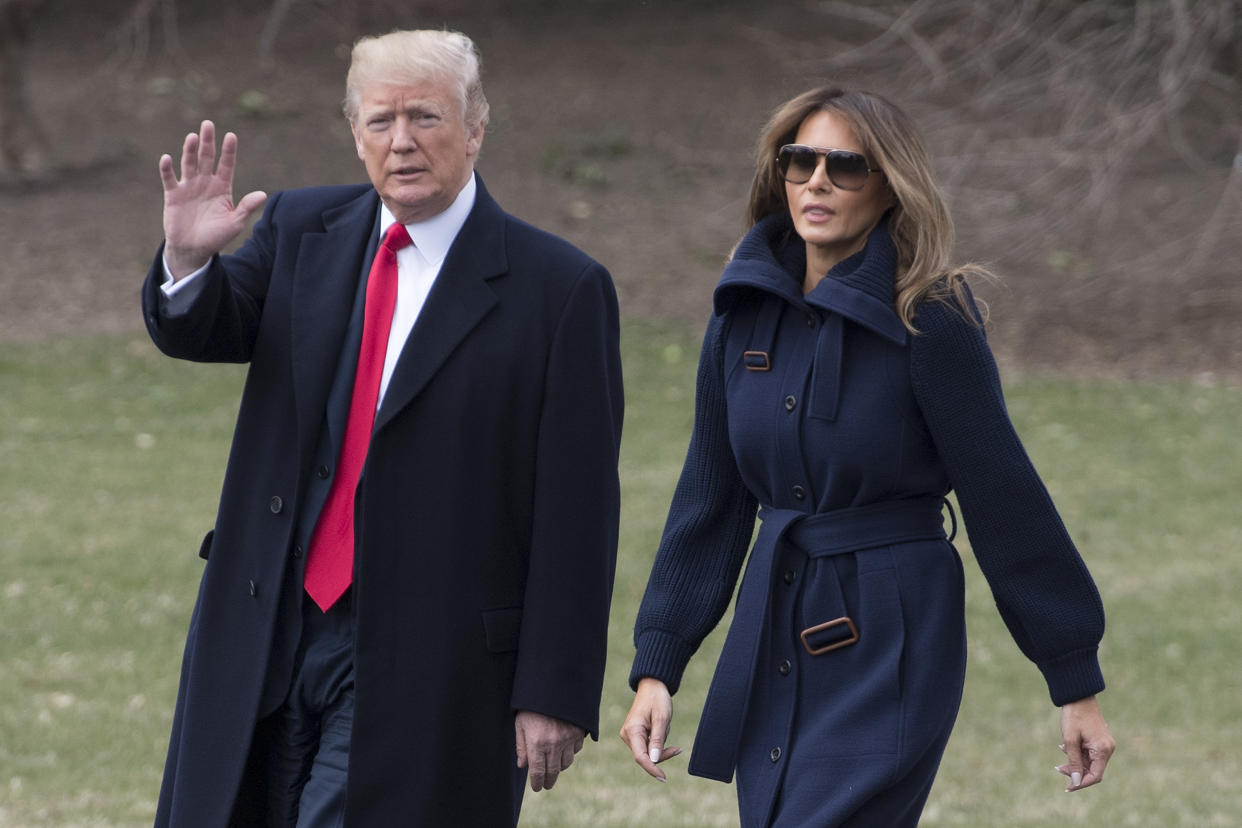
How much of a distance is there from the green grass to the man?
8.70 ft

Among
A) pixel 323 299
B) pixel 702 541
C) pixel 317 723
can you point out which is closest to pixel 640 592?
pixel 702 541

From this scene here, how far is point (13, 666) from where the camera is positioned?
26.6 ft

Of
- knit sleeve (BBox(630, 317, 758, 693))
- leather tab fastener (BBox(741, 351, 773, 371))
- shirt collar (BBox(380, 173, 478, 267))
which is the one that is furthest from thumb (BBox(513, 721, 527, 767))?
shirt collar (BBox(380, 173, 478, 267))

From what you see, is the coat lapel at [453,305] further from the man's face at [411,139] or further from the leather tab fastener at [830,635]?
the leather tab fastener at [830,635]

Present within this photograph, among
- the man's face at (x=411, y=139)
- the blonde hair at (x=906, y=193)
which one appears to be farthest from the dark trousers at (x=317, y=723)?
the blonde hair at (x=906, y=193)

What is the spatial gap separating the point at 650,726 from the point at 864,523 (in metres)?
0.58

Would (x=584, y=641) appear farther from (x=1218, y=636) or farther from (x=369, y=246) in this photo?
(x=1218, y=636)

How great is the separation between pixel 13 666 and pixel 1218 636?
A: 18.7 feet

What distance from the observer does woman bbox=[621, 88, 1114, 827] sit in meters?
3.42

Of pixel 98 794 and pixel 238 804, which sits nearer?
pixel 238 804

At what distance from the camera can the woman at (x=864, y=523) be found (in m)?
3.42

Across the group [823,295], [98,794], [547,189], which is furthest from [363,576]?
[547,189]

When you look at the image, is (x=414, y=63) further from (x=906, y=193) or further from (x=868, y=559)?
(x=868, y=559)

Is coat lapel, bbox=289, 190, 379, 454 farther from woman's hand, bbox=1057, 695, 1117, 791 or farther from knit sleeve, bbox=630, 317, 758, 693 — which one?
woman's hand, bbox=1057, 695, 1117, 791
